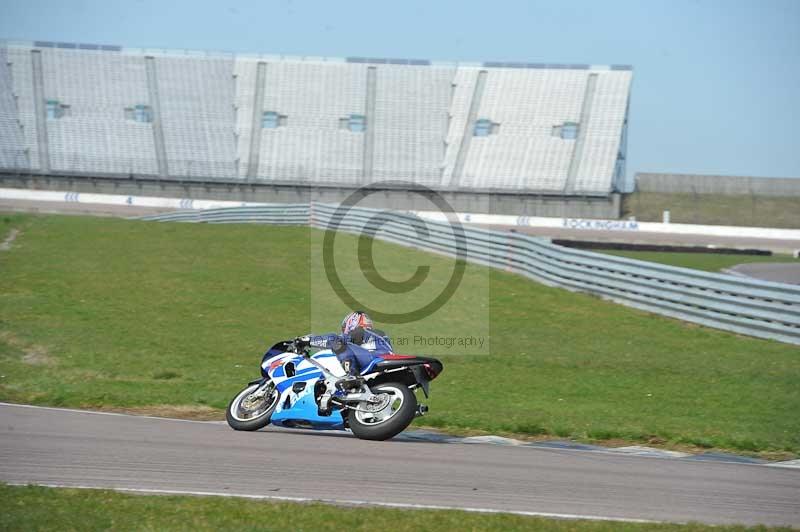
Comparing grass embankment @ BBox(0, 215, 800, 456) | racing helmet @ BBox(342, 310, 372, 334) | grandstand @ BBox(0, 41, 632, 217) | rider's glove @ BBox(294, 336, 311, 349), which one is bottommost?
grass embankment @ BBox(0, 215, 800, 456)

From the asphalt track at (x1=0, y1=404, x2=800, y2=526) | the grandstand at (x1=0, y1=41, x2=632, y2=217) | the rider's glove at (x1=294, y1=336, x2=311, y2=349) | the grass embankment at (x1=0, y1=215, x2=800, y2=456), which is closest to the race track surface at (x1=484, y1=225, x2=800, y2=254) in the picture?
the grandstand at (x1=0, y1=41, x2=632, y2=217)

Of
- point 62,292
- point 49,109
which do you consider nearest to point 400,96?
point 49,109

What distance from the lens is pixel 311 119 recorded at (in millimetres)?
61781

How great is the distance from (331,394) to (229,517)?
3.48 meters

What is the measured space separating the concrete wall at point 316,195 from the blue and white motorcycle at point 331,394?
150 feet

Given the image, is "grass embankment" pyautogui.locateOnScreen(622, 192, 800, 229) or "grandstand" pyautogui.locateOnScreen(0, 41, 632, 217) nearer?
"grass embankment" pyautogui.locateOnScreen(622, 192, 800, 229)

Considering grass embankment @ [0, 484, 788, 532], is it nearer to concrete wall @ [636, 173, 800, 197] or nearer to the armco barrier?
the armco barrier

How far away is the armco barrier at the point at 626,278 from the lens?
1719 cm

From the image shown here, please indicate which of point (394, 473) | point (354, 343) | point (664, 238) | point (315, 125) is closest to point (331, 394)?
point (354, 343)

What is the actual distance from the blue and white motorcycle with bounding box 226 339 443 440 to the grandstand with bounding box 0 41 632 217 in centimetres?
4605

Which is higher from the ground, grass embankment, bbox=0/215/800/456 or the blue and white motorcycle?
the blue and white motorcycle

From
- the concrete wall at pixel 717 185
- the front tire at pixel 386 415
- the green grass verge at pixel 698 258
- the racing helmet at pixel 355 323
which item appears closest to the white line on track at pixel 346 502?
the front tire at pixel 386 415

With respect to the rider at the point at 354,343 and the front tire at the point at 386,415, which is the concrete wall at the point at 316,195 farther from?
the front tire at the point at 386,415

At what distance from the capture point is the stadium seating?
5862 centimetres
